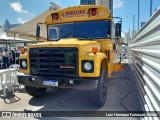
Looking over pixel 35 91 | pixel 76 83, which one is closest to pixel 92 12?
pixel 76 83

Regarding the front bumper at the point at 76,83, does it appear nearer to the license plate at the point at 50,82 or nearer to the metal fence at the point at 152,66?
the license plate at the point at 50,82

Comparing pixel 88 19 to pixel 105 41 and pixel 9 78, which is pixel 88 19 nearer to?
pixel 105 41

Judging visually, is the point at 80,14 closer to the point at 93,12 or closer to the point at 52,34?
the point at 93,12

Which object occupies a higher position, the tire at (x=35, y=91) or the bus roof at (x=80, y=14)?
the bus roof at (x=80, y=14)

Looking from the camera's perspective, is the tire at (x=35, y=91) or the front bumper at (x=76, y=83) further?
the tire at (x=35, y=91)

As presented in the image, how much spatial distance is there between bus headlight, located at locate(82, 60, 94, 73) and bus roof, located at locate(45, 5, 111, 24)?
1.96m

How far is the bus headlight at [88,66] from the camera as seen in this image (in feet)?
13.7

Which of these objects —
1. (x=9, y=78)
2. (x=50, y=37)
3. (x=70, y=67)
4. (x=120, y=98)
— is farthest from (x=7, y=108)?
(x=120, y=98)

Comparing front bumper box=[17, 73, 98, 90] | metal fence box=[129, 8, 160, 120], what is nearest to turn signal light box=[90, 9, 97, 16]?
metal fence box=[129, 8, 160, 120]

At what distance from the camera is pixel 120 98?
568cm

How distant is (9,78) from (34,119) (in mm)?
2705

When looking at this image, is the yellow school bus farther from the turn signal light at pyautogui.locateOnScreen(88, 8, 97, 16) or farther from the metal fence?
the metal fence

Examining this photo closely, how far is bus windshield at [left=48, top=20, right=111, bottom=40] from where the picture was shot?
18.4 ft

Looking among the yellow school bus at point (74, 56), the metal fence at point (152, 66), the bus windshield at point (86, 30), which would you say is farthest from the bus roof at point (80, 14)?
the metal fence at point (152, 66)
